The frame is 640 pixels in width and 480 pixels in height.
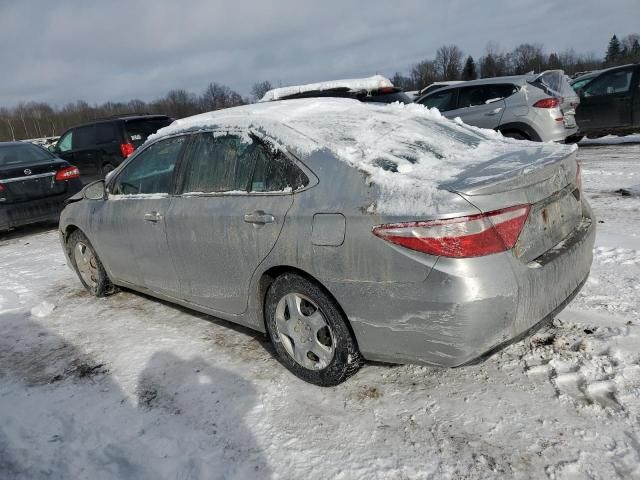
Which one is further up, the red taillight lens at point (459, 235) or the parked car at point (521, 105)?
the parked car at point (521, 105)

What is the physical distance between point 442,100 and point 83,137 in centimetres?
836

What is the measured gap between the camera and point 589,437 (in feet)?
7.59

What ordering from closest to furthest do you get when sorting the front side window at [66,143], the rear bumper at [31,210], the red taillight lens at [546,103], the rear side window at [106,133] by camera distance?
the rear bumper at [31,210], the red taillight lens at [546,103], the rear side window at [106,133], the front side window at [66,143]

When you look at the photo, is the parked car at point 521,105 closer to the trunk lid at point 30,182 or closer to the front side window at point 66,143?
the trunk lid at point 30,182

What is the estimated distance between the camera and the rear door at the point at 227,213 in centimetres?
293

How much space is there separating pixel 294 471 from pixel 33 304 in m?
3.69

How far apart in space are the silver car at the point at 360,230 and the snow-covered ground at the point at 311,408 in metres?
0.30

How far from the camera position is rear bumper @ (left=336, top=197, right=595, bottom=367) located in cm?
227

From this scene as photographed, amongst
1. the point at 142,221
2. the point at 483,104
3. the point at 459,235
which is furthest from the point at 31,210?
the point at 483,104

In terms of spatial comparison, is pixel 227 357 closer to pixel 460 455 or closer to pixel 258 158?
pixel 258 158

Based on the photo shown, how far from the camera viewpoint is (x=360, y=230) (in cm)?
247

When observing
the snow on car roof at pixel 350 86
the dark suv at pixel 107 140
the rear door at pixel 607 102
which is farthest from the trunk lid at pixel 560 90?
the dark suv at pixel 107 140

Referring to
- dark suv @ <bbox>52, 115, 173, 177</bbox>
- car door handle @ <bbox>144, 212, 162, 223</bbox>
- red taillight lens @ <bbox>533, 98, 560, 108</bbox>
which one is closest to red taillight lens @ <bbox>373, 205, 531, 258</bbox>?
car door handle @ <bbox>144, 212, 162, 223</bbox>

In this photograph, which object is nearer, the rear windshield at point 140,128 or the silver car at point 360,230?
Answer: the silver car at point 360,230
